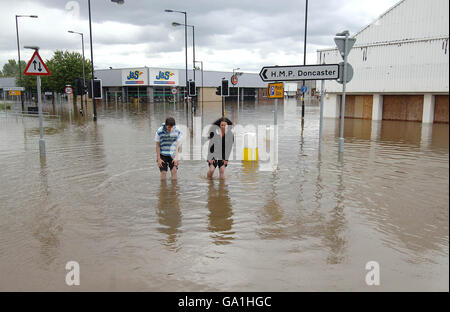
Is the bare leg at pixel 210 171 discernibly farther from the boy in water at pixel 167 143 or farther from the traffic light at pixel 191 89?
the traffic light at pixel 191 89

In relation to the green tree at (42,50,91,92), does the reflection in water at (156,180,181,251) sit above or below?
below

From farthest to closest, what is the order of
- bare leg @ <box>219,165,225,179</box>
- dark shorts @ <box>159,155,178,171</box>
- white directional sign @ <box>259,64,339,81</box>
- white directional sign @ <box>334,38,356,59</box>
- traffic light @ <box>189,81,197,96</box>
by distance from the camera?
1. traffic light @ <box>189,81,197,96</box>
2. white directional sign @ <box>334,38,356,59</box>
3. white directional sign @ <box>259,64,339,81</box>
4. bare leg @ <box>219,165,225,179</box>
5. dark shorts @ <box>159,155,178,171</box>

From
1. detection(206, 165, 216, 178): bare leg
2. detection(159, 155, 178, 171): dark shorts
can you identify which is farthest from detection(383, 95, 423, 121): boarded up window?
detection(159, 155, 178, 171): dark shorts

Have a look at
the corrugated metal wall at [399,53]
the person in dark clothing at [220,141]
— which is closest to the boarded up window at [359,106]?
the corrugated metal wall at [399,53]

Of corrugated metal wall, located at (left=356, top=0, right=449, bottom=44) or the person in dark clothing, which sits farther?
corrugated metal wall, located at (left=356, top=0, right=449, bottom=44)

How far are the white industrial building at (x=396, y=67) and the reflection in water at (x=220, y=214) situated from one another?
17.2 meters

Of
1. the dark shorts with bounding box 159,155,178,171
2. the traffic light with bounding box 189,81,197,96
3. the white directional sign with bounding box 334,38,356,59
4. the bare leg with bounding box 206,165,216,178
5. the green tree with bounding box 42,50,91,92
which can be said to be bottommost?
the bare leg with bounding box 206,165,216,178

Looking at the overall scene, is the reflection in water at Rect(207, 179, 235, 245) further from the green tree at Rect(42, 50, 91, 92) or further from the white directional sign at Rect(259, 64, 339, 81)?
the green tree at Rect(42, 50, 91, 92)

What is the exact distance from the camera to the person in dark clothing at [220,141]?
8.36 metres

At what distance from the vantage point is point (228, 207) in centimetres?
668

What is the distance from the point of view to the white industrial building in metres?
22.0

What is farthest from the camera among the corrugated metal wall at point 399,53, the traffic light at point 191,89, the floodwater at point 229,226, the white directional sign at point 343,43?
the traffic light at point 191,89

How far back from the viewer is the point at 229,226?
18.8 ft

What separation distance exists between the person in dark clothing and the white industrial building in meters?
16.4
